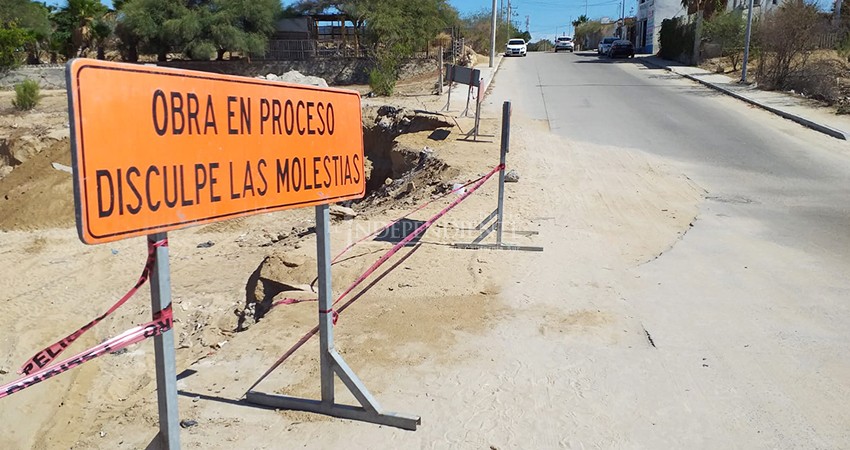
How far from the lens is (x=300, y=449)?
3594mm

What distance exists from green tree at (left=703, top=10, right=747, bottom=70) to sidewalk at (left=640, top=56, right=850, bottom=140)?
5.97 ft

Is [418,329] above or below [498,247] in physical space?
below

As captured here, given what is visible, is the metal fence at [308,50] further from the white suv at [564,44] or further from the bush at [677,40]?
the white suv at [564,44]

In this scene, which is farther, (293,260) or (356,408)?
(293,260)

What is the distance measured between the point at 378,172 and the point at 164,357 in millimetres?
13962

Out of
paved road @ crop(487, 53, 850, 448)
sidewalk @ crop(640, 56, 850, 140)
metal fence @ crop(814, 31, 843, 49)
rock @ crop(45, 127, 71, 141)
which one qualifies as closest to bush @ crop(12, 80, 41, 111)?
rock @ crop(45, 127, 71, 141)

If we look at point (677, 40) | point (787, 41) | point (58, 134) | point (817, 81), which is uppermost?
point (677, 40)

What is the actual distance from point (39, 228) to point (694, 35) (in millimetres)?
31228

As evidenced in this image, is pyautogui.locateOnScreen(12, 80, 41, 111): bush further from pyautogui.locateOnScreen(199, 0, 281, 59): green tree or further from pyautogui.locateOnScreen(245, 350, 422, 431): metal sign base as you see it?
pyautogui.locateOnScreen(245, 350, 422, 431): metal sign base

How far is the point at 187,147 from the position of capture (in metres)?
2.65

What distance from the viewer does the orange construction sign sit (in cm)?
225

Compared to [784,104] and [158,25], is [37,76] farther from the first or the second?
[784,104]

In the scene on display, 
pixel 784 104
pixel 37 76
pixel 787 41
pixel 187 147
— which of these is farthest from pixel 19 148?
pixel 787 41

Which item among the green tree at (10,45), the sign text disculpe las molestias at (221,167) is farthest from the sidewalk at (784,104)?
the green tree at (10,45)
